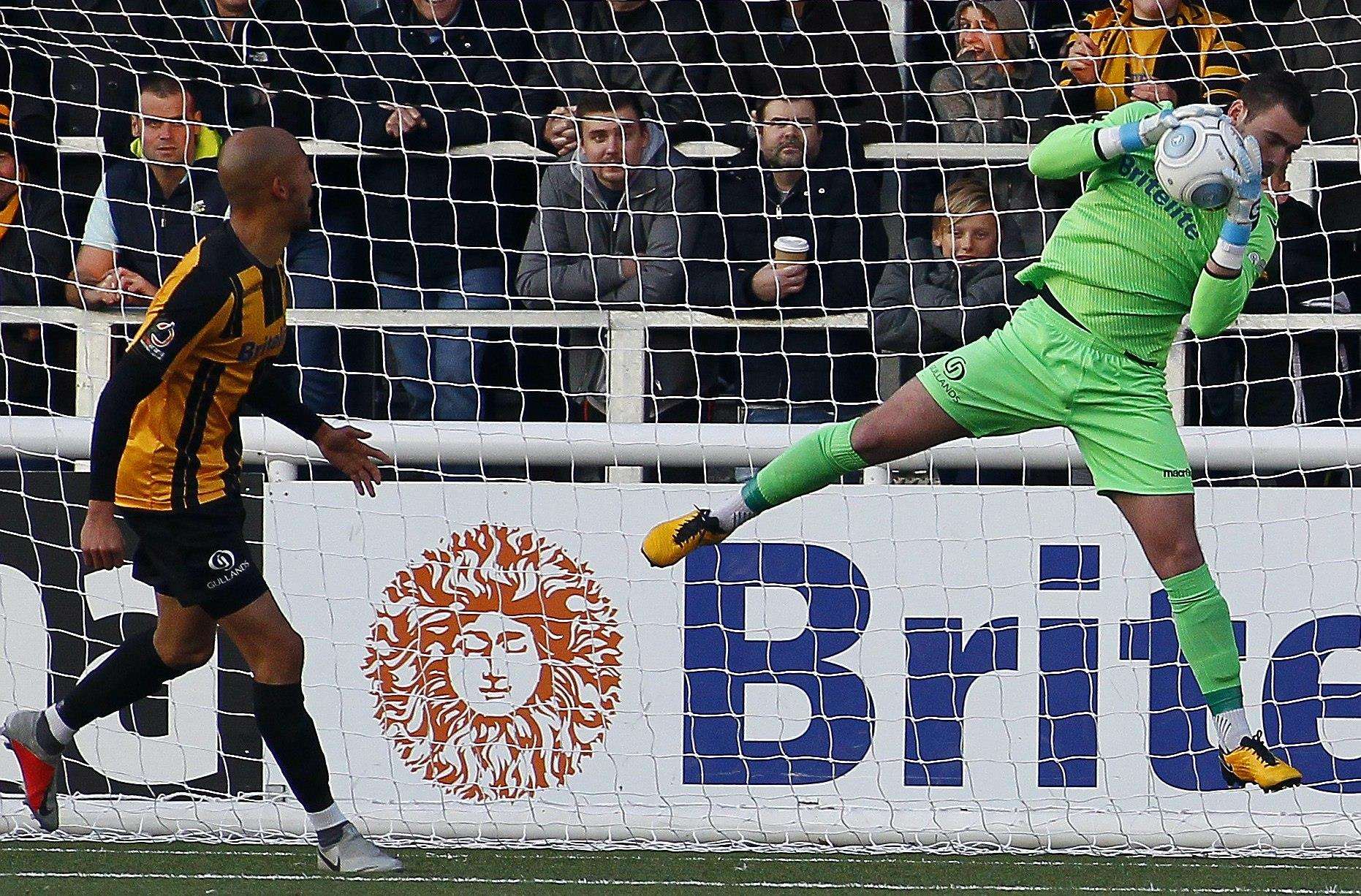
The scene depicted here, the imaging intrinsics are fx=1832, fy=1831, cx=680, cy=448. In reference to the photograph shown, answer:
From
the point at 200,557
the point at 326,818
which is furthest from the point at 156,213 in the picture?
the point at 326,818

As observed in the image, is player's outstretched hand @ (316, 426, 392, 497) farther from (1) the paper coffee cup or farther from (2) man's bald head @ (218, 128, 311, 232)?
(1) the paper coffee cup

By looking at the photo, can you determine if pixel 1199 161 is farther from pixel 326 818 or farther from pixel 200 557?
pixel 326 818

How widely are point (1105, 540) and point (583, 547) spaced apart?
1523mm

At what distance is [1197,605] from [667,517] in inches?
68.5

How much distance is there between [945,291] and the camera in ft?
19.8

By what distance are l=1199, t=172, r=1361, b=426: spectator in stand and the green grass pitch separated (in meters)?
1.67

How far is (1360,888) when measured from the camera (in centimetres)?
450

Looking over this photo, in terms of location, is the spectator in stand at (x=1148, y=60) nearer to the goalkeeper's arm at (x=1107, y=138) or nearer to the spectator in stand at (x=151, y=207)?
the goalkeeper's arm at (x=1107, y=138)

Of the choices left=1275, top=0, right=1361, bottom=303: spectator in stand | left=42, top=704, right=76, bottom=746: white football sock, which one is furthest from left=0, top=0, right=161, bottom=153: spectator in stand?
left=1275, top=0, right=1361, bottom=303: spectator in stand

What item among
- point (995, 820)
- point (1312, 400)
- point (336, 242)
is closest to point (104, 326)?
point (336, 242)

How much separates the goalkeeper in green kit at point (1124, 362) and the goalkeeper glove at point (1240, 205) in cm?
9

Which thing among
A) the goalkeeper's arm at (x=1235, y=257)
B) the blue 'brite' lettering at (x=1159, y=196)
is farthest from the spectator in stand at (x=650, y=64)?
the goalkeeper's arm at (x=1235, y=257)

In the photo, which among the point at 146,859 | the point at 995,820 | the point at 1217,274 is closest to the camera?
the point at 1217,274

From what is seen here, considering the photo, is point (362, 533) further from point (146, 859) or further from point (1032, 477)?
point (1032, 477)
